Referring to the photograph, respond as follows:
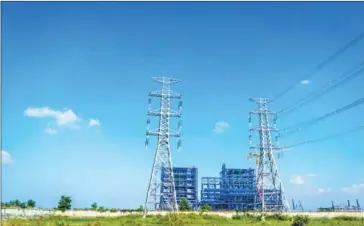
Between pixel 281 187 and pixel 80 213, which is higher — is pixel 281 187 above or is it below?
above

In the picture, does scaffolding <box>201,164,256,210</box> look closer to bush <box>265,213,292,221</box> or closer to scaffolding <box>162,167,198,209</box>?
scaffolding <box>162,167,198,209</box>

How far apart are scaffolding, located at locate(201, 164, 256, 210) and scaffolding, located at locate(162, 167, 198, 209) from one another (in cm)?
262

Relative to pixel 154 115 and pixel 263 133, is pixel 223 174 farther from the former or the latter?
pixel 154 115

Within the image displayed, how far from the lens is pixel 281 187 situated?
190 ft

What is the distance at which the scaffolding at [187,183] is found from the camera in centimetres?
11975

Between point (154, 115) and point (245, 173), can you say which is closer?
point (154, 115)

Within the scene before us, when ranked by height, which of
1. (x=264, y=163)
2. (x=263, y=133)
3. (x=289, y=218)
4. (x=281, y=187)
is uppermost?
(x=263, y=133)

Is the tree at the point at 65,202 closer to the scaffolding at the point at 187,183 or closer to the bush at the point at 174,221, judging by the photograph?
the scaffolding at the point at 187,183

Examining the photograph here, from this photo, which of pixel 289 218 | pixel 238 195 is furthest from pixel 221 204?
pixel 289 218

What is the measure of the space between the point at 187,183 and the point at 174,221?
262ft

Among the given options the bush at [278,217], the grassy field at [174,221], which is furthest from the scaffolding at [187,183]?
the bush at [278,217]

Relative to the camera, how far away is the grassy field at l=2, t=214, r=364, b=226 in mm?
38688

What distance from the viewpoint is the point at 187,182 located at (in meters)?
121

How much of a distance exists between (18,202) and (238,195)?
65470 mm
